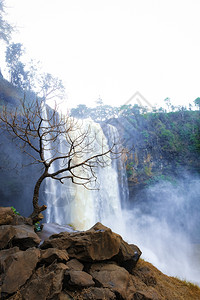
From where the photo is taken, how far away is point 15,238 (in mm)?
3129

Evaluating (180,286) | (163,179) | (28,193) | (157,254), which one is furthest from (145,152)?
(180,286)

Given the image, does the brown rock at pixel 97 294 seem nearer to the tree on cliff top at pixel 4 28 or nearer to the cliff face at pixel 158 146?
the cliff face at pixel 158 146

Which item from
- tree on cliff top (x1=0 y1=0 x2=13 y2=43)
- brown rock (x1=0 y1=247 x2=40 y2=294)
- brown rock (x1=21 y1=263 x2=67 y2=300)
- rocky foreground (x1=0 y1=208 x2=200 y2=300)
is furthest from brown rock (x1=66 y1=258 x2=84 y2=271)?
tree on cliff top (x1=0 y1=0 x2=13 y2=43)

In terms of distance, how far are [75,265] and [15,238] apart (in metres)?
1.20

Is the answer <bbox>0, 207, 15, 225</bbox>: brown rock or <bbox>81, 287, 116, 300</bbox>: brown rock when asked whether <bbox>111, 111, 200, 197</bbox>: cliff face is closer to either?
<bbox>0, 207, 15, 225</bbox>: brown rock

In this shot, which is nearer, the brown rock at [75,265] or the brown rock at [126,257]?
the brown rock at [75,265]

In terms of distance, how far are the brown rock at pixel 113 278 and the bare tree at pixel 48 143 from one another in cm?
170

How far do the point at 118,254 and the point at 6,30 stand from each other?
2036 centimetres

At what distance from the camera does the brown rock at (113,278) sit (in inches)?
101

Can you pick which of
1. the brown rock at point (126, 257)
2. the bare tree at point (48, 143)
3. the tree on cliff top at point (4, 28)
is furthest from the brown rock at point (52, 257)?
the tree on cliff top at point (4, 28)

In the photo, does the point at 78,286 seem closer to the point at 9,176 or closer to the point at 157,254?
the point at 9,176

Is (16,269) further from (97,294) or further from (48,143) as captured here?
(48,143)

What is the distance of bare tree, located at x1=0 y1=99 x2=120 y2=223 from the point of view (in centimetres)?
450

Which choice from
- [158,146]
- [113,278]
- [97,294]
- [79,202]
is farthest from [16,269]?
[158,146]
